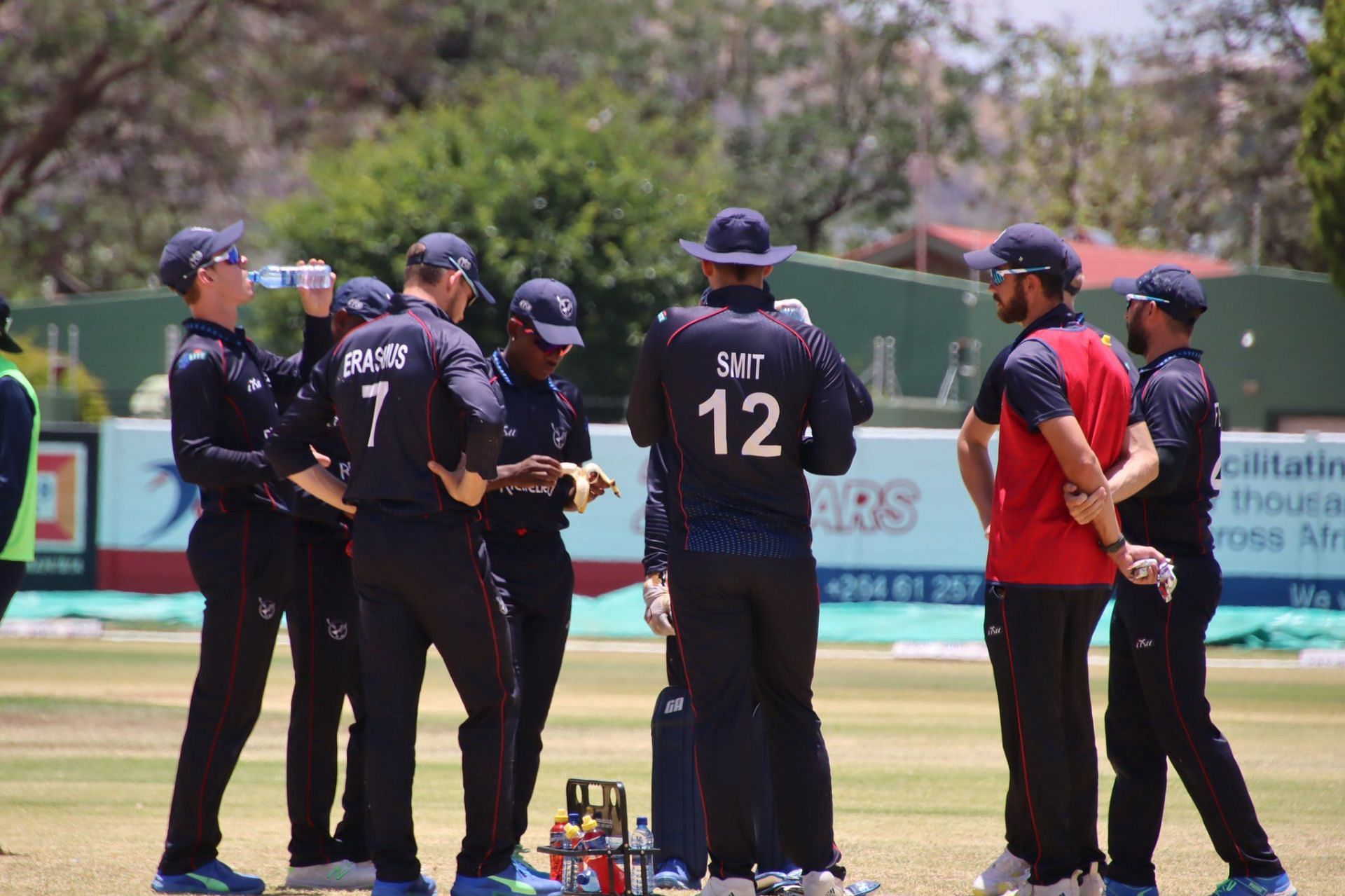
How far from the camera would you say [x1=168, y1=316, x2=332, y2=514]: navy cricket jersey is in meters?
6.04

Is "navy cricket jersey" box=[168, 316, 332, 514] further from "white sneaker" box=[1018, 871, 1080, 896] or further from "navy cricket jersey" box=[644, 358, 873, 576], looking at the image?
"white sneaker" box=[1018, 871, 1080, 896]

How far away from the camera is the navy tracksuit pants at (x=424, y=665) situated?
5.62 m

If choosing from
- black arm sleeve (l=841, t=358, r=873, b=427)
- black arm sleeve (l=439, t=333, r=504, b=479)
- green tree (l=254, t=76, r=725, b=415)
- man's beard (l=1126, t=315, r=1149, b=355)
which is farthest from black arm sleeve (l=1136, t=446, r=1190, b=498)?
green tree (l=254, t=76, r=725, b=415)

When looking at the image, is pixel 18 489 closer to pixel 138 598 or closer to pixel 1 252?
pixel 138 598

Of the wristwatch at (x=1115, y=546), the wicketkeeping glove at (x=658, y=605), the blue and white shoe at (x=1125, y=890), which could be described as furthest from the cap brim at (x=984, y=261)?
the blue and white shoe at (x=1125, y=890)

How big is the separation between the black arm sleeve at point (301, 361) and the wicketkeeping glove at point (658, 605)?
1692 millimetres

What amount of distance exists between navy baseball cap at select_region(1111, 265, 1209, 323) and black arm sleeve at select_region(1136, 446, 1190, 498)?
593 millimetres

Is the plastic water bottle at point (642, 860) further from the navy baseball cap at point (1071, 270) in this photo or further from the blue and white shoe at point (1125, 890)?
the navy baseball cap at point (1071, 270)

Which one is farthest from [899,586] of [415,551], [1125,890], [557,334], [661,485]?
[415,551]

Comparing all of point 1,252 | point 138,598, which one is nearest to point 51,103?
point 1,252

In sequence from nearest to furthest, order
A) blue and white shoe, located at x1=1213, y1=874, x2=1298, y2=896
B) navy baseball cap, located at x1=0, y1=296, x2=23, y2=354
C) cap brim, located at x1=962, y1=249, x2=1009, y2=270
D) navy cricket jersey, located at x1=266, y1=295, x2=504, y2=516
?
1. navy cricket jersey, located at x1=266, y1=295, x2=504, y2=516
2. blue and white shoe, located at x1=1213, y1=874, x2=1298, y2=896
3. cap brim, located at x1=962, y1=249, x2=1009, y2=270
4. navy baseball cap, located at x1=0, y1=296, x2=23, y2=354

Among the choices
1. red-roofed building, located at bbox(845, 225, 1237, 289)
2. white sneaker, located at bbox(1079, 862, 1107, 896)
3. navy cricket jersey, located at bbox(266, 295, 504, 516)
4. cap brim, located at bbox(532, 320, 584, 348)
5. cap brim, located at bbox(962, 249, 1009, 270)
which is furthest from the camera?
red-roofed building, located at bbox(845, 225, 1237, 289)

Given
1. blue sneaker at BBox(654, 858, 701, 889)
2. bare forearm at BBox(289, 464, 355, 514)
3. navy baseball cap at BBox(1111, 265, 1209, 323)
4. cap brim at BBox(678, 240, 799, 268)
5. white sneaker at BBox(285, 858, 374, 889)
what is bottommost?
white sneaker at BBox(285, 858, 374, 889)

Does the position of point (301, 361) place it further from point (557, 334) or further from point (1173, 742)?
point (1173, 742)
